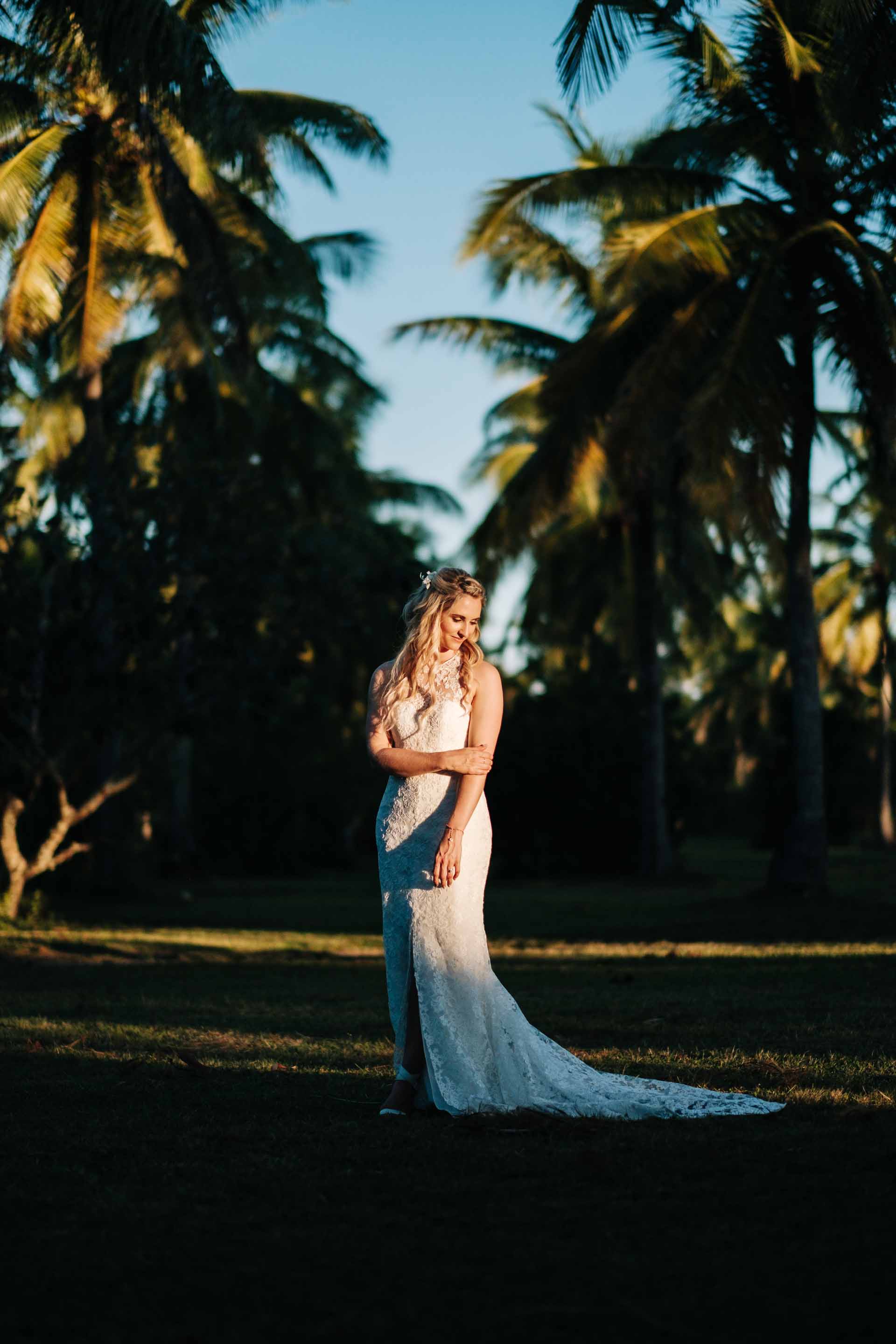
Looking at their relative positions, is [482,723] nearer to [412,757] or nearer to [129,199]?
[412,757]

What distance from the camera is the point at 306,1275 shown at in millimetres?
3551

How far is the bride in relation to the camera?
Result: 18.6ft

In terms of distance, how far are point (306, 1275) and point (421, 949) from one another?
2305 mm

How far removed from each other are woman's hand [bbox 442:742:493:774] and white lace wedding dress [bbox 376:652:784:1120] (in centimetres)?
10

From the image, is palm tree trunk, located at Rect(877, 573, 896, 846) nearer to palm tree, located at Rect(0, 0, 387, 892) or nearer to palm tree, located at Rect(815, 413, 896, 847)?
palm tree, located at Rect(815, 413, 896, 847)

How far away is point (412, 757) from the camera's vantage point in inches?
233

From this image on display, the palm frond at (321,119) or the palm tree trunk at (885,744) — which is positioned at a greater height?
the palm frond at (321,119)

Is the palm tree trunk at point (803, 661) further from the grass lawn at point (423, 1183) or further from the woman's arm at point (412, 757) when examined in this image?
the woman's arm at point (412, 757)

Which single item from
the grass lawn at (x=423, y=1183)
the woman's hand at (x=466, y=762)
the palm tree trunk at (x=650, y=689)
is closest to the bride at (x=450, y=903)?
the woman's hand at (x=466, y=762)

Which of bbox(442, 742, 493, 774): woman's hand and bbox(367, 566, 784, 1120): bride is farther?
bbox(442, 742, 493, 774): woman's hand

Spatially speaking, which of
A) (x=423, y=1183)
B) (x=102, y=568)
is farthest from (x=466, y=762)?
(x=102, y=568)

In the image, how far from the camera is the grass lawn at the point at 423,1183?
3316 mm

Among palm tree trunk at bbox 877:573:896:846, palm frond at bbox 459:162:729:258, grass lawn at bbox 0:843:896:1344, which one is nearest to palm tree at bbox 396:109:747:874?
palm frond at bbox 459:162:729:258

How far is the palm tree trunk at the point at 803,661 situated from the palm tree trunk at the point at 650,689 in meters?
9.25
